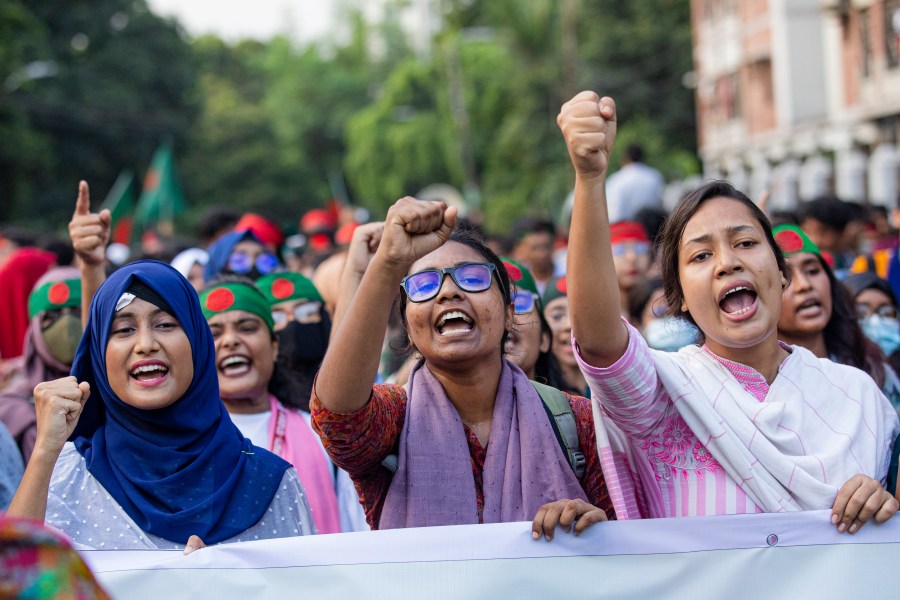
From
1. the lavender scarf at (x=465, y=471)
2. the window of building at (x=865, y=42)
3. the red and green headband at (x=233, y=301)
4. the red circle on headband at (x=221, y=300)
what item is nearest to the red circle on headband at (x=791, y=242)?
the lavender scarf at (x=465, y=471)

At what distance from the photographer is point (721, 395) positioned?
317 cm

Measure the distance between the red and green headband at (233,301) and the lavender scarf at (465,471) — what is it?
1.61 m

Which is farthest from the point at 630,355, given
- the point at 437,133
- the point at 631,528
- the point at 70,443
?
the point at 437,133

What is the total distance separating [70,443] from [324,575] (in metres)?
0.99

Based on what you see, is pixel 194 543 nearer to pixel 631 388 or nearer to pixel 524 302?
pixel 631 388

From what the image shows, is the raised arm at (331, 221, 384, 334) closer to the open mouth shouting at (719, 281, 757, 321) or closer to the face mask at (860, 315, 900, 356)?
the open mouth shouting at (719, 281, 757, 321)

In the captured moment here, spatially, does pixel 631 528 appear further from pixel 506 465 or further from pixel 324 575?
pixel 324 575

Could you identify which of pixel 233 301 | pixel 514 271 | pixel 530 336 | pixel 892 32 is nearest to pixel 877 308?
pixel 514 271

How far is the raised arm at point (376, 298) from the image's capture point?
2.90 metres

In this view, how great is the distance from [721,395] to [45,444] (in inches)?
66.8

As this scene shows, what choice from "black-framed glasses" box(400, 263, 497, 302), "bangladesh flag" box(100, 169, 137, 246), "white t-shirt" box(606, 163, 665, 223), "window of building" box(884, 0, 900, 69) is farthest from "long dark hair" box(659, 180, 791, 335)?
"window of building" box(884, 0, 900, 69)

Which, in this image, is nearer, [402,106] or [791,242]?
[791,242]

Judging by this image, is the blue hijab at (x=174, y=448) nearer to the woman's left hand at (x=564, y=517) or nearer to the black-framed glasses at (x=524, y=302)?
the woman's left hand at (x=564, y=517)

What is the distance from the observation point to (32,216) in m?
36.2
